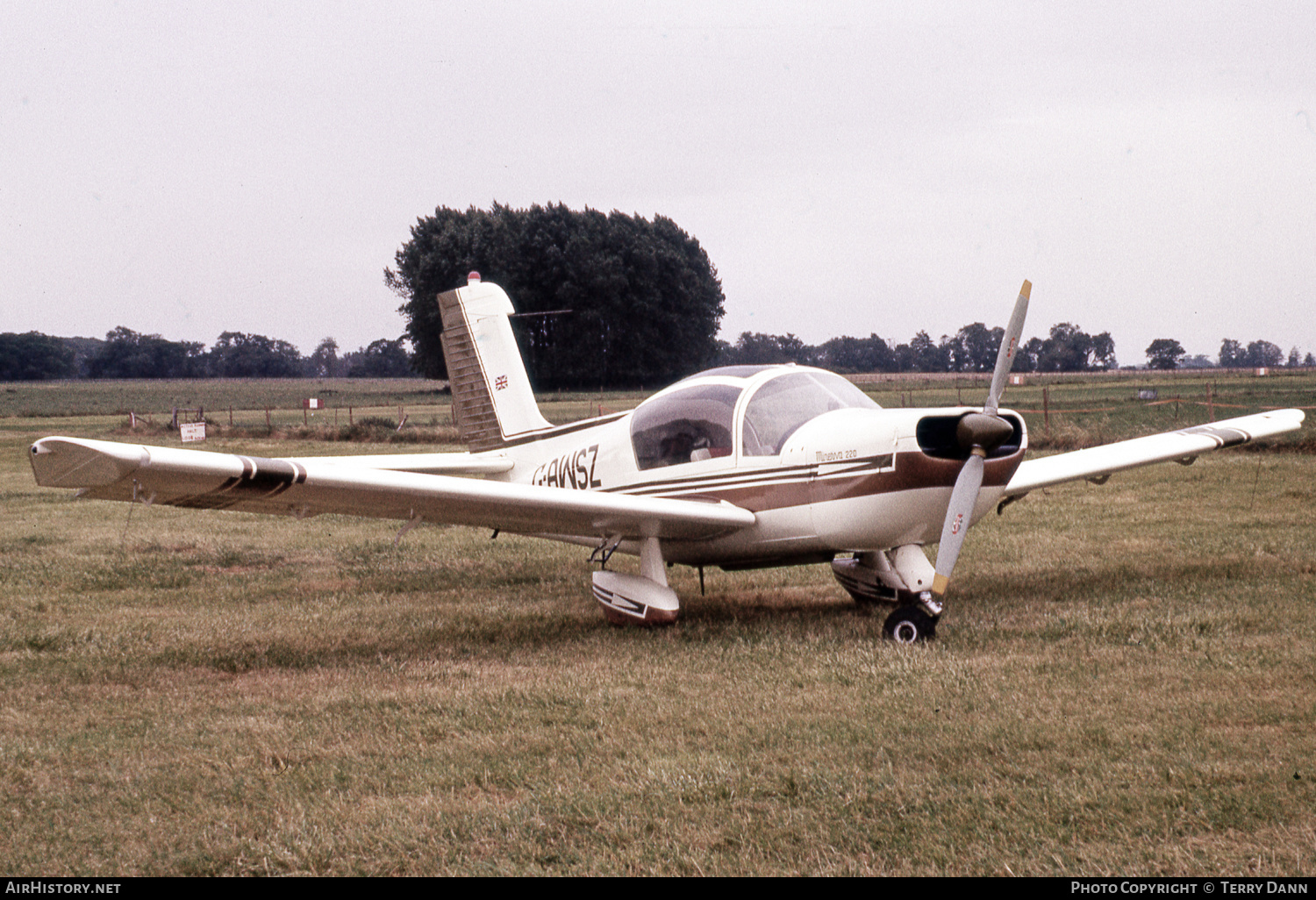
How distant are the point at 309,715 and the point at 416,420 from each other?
119ft

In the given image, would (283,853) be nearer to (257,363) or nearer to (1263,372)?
(1263,372)

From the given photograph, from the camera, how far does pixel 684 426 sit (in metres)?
8.52

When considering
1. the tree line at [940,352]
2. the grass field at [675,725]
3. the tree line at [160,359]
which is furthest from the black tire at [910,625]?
the tree line at [160,359]

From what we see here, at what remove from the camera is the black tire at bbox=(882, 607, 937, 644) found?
6.97m

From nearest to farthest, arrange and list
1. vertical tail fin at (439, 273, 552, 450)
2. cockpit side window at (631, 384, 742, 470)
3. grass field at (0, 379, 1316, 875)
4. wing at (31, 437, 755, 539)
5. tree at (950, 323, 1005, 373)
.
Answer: grass field at (0, 379, 1316, 875), wing at (31, 437, 755, 539), cockpit side window at (631, 384, 742, 470), vertical tail fin at (439, 273, 552, 450), tree at (950, 323, 1005, 373)

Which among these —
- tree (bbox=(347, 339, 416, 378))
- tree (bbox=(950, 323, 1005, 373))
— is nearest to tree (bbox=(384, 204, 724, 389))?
tree (bbox=(950, 323, 1005, 373))

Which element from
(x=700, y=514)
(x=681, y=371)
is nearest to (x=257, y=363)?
(x=681, y=371)

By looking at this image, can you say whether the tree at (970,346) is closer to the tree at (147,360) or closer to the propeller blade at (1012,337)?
the propeller blade at (1012,337)

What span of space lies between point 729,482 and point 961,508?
1866 millimetres

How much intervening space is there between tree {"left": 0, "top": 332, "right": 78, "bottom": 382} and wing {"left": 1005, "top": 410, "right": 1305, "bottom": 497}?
137956 millimetres

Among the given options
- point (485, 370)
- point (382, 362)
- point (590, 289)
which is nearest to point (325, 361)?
point (382, 362)

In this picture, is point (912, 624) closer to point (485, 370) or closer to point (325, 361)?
point (485, 370)

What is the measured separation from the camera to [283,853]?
3.92 meters

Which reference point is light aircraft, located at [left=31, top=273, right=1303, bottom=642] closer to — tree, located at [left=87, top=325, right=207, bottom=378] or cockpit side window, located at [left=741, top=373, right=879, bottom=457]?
cockpit side window, located at [left=741, top=373, right=879, bottom=457]
